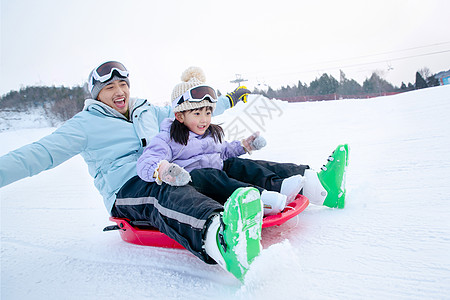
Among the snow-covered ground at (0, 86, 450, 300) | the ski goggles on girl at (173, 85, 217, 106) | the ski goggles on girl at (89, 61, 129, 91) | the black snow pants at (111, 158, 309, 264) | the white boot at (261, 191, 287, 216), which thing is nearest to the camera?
the snow-covered ground at (0, 86, 450, 300)

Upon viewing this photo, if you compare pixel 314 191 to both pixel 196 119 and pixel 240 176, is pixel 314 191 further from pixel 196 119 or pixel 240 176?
pixel 196 119

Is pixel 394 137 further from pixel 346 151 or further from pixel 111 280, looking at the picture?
pixel 111 280

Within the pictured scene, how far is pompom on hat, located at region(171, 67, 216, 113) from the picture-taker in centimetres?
172

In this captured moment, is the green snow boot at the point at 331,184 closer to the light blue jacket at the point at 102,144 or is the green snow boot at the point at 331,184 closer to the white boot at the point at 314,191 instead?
the white boot at the point at 314,191

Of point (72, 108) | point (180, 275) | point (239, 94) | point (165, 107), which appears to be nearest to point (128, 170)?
point (180, 275)

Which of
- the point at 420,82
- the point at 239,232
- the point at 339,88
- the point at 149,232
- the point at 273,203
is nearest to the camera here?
the point at 239,232

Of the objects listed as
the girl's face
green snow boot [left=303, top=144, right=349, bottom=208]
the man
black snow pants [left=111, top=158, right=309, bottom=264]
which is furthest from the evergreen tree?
the girl's face

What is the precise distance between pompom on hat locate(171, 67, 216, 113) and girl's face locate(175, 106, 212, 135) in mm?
37

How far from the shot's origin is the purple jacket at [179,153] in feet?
4.58

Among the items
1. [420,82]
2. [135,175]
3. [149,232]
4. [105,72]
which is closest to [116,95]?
[105,72]

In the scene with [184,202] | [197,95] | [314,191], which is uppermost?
[197,95]

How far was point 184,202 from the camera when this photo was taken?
3.76ft

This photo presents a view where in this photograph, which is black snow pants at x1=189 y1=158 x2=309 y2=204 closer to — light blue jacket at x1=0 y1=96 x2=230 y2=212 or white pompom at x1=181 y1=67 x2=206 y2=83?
Answer: light blue jacket at x1=0 y1=96 x2=230 y2=212

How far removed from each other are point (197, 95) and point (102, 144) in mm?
686
